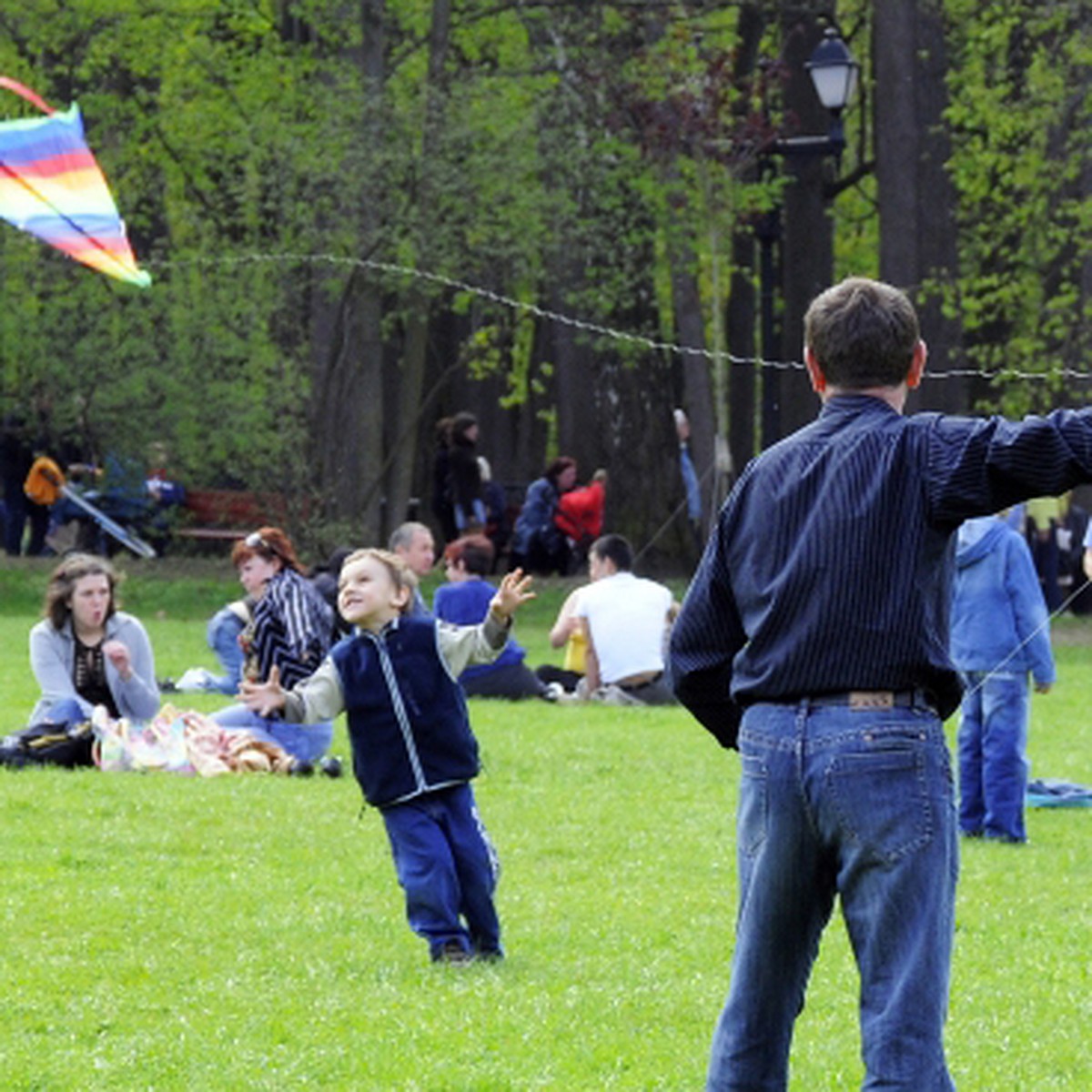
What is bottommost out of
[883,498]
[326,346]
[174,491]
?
[174,491]

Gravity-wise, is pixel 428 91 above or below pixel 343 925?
above

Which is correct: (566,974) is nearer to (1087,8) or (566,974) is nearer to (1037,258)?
(1087,8)

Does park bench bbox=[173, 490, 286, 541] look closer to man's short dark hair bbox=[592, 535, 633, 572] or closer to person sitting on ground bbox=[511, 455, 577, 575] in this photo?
person sitting on ground bbox=[511, 455, 577, 575]

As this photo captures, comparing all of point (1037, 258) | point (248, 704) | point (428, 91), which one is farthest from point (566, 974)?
point (1037, 258)

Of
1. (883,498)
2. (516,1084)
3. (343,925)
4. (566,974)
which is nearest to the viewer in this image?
(883,498)

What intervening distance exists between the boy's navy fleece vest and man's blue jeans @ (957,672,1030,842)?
354 cm

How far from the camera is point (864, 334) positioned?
15.0 feet

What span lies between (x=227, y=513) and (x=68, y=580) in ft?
47.5

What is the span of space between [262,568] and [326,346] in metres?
12.2

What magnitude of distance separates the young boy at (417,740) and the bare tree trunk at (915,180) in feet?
53.4

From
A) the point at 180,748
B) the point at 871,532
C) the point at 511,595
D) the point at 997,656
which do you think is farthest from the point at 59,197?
the point at 871,532

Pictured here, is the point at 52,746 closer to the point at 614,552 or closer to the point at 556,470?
the point at 614,552

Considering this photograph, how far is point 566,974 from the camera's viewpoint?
7.58 meters

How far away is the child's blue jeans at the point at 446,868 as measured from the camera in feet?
25.0
